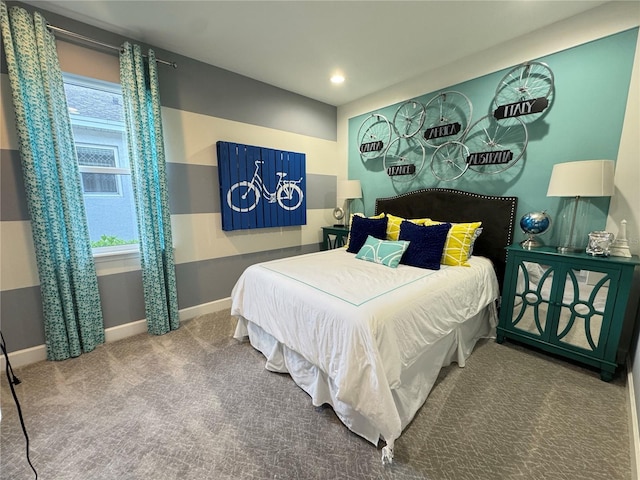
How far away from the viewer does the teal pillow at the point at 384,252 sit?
2303mm

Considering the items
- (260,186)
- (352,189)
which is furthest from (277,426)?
(352,189)

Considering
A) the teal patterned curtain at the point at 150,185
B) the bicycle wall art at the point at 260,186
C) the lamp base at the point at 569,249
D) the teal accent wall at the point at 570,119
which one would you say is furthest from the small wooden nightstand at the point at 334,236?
the lamp base at the point at 569,249

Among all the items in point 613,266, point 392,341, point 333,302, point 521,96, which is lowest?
point 392,341

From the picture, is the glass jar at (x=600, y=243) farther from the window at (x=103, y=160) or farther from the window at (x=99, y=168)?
the window at (x=99, y=168)

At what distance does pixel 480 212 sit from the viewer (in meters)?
2.61

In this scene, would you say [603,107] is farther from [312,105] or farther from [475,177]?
[312,105]

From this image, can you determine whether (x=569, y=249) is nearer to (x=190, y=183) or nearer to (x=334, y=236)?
(x=334, y=236)

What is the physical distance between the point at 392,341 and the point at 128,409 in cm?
170

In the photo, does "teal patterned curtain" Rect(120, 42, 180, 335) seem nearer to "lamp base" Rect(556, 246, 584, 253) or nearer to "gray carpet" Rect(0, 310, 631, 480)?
"gray carpet" Rect(0, 310, 631, 480)

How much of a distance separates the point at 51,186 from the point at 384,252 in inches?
105

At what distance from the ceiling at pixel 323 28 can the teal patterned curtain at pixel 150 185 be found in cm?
34

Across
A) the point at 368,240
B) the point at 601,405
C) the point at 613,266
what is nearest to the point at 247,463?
the point at 368,240

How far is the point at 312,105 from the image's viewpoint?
3650mm

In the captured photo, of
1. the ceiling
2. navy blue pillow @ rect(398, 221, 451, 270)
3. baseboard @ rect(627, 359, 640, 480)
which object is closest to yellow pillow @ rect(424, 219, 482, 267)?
navy blue pillow @ rect(398, 221, 451, 270)
